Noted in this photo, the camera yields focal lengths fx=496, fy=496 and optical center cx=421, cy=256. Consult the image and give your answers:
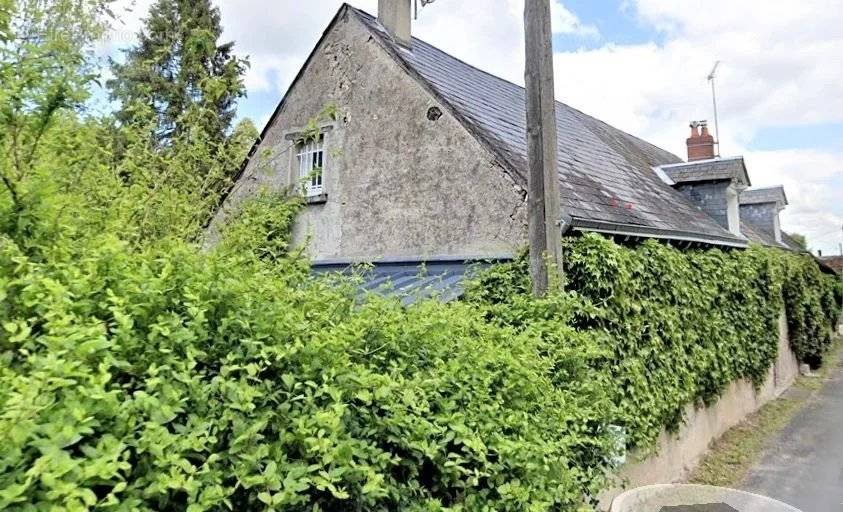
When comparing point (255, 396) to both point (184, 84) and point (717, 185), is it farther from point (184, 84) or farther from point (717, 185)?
point (717, 185)

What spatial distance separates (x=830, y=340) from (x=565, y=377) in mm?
22682

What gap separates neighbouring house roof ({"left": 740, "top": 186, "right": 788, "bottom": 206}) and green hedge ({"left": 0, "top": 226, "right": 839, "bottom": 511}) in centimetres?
2311

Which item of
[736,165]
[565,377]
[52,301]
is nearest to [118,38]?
[52,301]

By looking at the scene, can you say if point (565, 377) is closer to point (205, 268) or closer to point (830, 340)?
point (205, 268)

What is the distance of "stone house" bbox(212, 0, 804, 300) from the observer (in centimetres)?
749

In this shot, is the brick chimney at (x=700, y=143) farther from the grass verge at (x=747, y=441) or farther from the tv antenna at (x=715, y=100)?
the grass verge at (x=747, y=441)

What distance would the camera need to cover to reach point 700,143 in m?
19.2

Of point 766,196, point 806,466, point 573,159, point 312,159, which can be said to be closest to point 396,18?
point 312,159

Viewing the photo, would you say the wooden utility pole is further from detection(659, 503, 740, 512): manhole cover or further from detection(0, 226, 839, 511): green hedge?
detection(659, 503, 740, 512): manhole cover

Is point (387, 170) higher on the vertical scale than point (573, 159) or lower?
lower

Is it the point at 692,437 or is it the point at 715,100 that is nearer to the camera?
the point at 692,437

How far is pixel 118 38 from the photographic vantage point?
11.8ft

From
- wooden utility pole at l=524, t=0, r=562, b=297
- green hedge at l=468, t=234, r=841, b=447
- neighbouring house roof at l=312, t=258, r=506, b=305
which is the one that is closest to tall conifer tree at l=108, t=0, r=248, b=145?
neighbouring house roof at l=312, t=258, r=506, b=305

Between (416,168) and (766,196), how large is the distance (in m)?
21.3
